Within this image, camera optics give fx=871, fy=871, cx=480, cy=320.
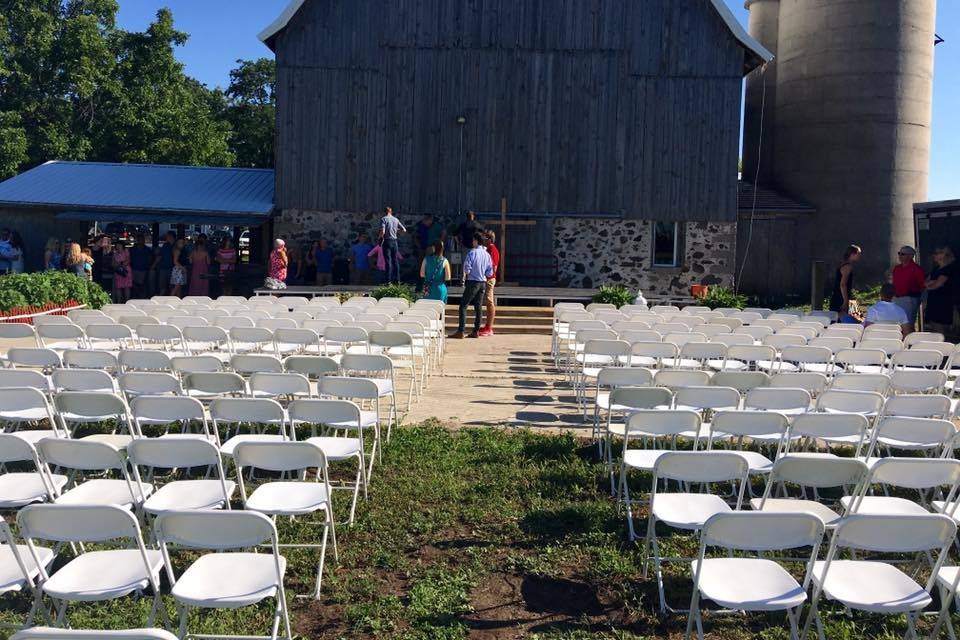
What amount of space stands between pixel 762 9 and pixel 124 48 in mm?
22790

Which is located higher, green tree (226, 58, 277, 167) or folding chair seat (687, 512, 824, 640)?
green tree (226, 58, 277, 167)

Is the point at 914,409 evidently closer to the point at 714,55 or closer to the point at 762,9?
the point at 714,55

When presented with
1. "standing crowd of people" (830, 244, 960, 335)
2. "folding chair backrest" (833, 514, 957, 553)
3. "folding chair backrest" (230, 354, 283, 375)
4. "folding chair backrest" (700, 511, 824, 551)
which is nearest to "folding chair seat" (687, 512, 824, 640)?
"folding chair backrest" (700, 511, 824, 551)

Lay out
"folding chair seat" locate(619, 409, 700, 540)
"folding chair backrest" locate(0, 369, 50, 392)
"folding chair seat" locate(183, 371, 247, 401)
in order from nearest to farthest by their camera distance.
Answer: "folding chair seat" locate(619, 409, 700, 540) < "folding chair seat" locate(183, 371, 247, 401) < "folding chair backrest" locate(0, 369, 50, 392)

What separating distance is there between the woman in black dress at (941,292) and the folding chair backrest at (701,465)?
9.15 meters

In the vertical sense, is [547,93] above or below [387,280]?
above

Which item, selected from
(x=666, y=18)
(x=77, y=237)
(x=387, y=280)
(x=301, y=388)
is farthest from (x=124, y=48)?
(x=301, y=388)

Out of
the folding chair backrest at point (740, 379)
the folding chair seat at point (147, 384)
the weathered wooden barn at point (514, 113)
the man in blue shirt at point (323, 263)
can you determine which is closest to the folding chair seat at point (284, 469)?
the folding chair seat at point (147, 384)

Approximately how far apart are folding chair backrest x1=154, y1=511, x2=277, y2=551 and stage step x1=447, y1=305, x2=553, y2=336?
40.8 feet

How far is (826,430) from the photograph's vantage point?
5.02 metres

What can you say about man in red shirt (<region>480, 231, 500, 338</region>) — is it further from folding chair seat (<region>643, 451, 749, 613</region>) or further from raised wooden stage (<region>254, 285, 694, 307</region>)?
folding chair seat (<region>643, 451, 749, 613</region>)

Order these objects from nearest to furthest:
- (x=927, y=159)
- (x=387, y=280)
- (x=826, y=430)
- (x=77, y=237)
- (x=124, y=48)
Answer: (x=826, y=430) < (x=387, y=280) < (x=77, y=237) < (x=927, y=159) < (x=124, y=48)

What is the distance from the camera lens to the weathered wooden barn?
20.5m

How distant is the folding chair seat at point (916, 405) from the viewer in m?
6.00
